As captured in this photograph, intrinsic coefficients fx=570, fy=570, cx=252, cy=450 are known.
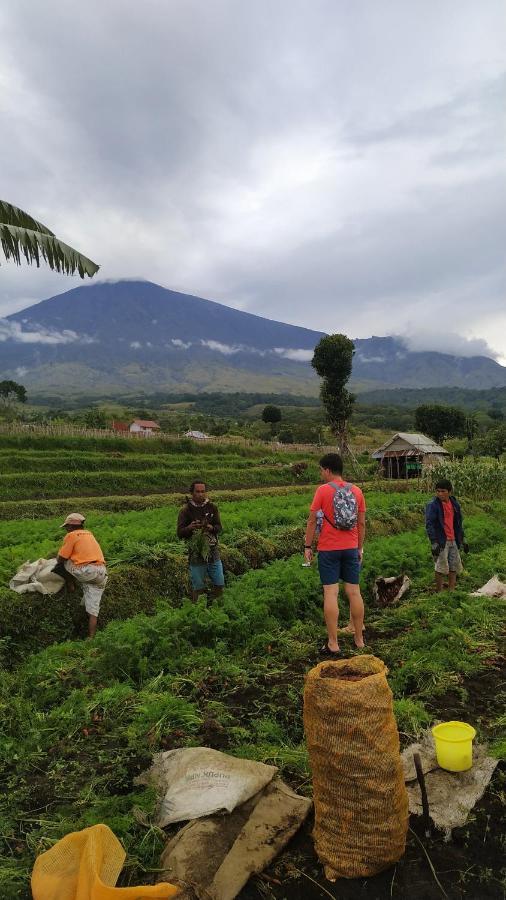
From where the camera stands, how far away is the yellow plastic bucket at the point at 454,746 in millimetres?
3961

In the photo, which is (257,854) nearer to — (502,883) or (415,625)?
(502,883)

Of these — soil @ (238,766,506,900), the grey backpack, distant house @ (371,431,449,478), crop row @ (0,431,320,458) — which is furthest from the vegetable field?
distant house @ (371,431,449,478)

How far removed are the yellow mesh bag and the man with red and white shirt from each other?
3819 millimetres

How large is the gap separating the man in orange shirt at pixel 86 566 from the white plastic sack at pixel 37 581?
23cm

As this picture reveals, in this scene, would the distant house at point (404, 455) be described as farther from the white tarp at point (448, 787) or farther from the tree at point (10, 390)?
the tree at point (10, 390)

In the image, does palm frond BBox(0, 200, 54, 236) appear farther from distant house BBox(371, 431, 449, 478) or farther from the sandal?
distant house BBox(371, 431, 449, 478)

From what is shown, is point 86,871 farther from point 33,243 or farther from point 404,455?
point 404,455

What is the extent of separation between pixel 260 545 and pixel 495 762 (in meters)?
8.61

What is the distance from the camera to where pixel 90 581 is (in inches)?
322

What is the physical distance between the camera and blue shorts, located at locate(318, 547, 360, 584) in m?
6.78

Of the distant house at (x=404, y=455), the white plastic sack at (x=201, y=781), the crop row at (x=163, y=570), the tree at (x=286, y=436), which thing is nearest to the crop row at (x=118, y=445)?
the distant house at (x=404, y=455)

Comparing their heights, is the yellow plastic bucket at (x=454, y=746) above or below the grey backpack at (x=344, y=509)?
below

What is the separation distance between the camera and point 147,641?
677cm

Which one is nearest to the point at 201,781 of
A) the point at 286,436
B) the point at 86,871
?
the point at 86,871
